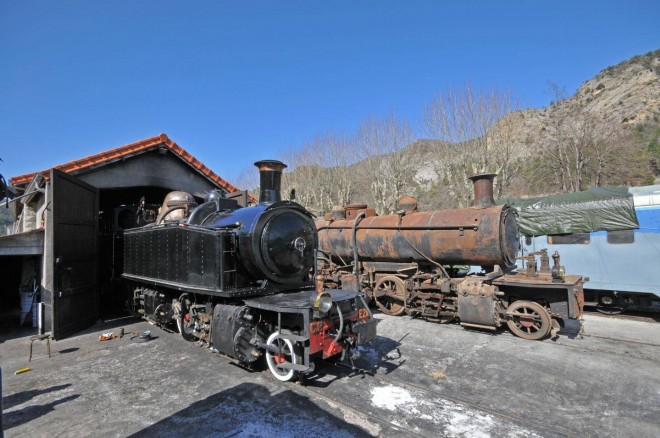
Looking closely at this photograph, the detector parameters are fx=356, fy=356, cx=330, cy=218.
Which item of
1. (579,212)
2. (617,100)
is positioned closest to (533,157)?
(617,100)

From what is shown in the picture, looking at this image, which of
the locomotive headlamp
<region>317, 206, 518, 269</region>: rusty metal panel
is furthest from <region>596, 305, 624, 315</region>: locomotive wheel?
the locomotive headlamp

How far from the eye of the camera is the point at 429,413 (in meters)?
4.52

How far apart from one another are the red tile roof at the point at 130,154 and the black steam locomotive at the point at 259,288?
339 cm

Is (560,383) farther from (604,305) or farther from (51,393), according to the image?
(51,393)

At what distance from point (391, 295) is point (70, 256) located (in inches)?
322

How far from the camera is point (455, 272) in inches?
405

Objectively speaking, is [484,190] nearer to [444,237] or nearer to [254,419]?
[444,237]

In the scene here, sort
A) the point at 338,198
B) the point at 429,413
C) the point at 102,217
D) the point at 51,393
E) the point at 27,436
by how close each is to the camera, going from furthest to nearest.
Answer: the point at 338,198
the point at 102,217
the point at 51,393
the point at 429,413
the point at 27,436

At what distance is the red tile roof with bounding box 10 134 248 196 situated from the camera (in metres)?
9.30

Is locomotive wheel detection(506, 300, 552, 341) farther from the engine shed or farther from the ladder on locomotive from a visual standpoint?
the engine shed

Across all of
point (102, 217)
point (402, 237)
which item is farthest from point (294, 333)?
point (102, 217)

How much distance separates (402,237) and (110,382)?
23.4ft

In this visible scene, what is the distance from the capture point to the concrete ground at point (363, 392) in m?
4.24

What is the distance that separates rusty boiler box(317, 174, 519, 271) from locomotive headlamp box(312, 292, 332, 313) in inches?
164
